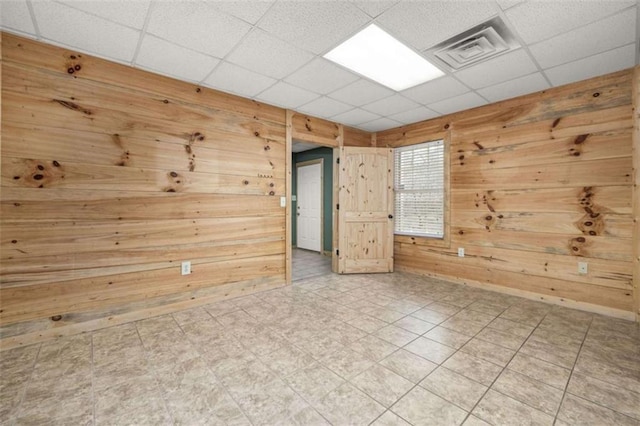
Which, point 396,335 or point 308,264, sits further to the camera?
point 308,264

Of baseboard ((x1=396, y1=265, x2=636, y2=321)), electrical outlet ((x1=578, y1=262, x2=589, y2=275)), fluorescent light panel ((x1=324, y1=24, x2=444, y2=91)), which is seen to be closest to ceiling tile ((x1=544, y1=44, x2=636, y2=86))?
fluorescent light panel ((x1=324, y1=24, x2=444, y2=91))

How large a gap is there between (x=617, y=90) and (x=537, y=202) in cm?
132

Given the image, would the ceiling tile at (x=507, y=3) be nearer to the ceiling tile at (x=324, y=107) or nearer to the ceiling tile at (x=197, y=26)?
the ceiling tile at (x=197, y=26)

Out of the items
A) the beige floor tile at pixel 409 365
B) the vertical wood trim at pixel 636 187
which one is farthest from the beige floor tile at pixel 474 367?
the vertical wood trim at pixel 636 187

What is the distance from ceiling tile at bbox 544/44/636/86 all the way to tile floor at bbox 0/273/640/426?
2.53 metres

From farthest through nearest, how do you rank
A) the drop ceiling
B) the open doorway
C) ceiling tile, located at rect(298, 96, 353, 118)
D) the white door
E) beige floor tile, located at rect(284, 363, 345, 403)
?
1. the white door
2. the open doorway
3. ceiling tile, located at rect(298, 96, 353, 118)
4. the drop ceiling
5. beige floor tile, located at rect(284, 363, 345, 403)

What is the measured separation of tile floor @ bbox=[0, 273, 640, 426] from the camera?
1.55m

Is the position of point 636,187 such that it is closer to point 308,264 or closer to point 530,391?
point 530,391

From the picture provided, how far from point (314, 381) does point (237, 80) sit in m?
2.98

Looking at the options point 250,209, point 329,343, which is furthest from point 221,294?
point 329,343

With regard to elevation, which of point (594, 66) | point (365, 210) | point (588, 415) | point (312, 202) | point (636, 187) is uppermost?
point (594, 66)

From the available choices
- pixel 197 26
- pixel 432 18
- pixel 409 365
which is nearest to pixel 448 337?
pixel 409 365

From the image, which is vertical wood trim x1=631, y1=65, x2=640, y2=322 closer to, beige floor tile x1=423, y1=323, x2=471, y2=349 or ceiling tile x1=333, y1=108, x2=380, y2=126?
beige floor tile x1=423, y1=323, x2=471, y2=349

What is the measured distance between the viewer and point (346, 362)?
2045 mm
